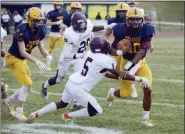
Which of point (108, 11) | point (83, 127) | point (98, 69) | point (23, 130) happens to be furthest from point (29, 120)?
point (108, 11)

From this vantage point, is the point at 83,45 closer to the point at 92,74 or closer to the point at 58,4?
the point at 92,74

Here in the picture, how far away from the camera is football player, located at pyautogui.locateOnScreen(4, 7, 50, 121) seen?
19.6 ft

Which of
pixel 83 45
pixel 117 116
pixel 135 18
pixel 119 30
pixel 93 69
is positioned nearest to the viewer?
pixel 93 69

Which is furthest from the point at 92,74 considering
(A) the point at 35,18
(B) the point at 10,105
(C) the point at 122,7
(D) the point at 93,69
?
(C) the point at 122,7

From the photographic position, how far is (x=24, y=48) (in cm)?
602

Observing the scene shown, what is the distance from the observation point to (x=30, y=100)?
23.9 ft

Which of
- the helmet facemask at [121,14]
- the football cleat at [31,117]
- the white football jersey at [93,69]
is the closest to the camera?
the white football jersey at [93,69]

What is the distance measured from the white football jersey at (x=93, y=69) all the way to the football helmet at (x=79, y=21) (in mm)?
805

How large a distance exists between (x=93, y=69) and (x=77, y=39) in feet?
4.01

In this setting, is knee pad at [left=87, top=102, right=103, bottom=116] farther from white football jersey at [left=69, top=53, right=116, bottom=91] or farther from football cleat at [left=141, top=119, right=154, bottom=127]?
football cleat at [left=141, top=119, right=154, bottom=127]

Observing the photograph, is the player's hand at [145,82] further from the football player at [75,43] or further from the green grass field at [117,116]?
the football player at [75,43]

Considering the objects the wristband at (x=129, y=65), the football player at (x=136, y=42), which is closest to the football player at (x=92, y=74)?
the football player at (x=136, y=42)

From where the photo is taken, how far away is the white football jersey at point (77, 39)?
21.2 ft

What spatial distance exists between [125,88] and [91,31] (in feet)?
3.36
